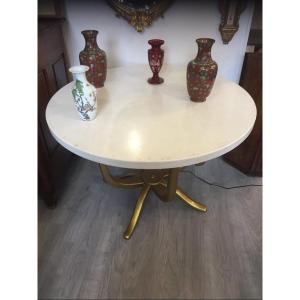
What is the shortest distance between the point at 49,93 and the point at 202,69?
32.9 inches

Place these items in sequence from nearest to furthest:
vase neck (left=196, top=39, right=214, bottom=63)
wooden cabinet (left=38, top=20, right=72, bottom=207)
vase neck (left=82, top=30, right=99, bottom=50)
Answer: vase neck (left=196, top=39, right=214, bottom=63), vase neck (left=82, top=30, right=99, bottom=50), wooden cabinet (left=38, top=20, right=72, bottom=207)

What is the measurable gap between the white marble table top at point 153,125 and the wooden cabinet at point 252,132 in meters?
0.29

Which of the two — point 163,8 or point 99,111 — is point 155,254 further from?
point 163,8

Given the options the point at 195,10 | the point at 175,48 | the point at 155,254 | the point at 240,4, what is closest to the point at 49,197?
the point at 155,254

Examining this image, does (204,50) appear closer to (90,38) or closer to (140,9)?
(90,38)

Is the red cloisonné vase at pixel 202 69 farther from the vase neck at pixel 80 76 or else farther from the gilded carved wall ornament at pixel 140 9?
the gilded carved wall ornament at pixel 140 9

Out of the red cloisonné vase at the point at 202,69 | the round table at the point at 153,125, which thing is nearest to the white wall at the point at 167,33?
the round table at the point at 153,125

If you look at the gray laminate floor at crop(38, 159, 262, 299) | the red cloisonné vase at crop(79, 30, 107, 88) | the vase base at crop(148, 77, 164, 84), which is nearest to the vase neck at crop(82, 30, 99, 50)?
the red cloisonné vase at crop(79, 30, 107, 88)

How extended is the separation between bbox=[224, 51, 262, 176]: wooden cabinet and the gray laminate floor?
0.38ft

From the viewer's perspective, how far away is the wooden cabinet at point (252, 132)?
4.46ft

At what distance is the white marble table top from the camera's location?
73 cm

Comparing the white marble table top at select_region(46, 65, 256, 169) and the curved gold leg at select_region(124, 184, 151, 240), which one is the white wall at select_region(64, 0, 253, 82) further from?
the curved gold leg at select_region(124, 184, 151, 240)

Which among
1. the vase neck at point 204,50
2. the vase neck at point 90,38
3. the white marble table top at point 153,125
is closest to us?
the white marble table top at point 153,125

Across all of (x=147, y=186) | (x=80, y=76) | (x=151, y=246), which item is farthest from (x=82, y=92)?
(x=151, y=246)
